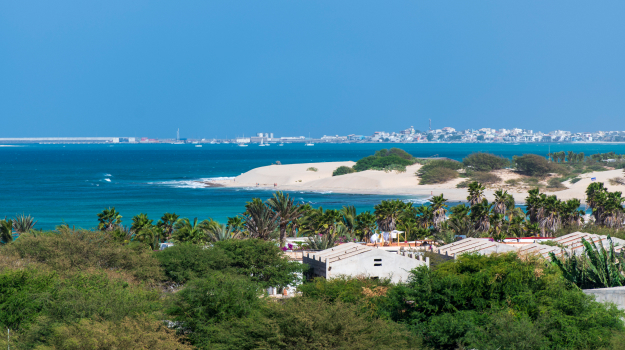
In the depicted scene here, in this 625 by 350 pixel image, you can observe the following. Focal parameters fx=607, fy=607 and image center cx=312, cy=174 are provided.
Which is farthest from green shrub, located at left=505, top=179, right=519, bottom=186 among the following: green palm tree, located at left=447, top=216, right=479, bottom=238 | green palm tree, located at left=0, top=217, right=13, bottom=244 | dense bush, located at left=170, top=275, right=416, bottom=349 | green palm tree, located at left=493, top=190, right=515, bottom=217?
dense bush, located at left=170, top=275, right=416, bottom=349

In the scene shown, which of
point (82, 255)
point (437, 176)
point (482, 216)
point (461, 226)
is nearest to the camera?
point (82, 255)

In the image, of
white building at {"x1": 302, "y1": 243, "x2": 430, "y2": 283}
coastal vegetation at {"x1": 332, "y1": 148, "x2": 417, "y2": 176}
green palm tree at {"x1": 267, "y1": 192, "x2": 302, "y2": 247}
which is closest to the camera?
white building at {"x1": 302, "y1": 243, "x2": 430, "y2": 283}

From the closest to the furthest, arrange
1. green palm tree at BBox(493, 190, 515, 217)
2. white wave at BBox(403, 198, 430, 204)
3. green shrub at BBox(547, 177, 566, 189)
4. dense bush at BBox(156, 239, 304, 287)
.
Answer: dense bush at BBox(156, 239, 304, 287)
green palm tree at BBox(493, 190, 515, 217)
white wave at BBox(403, 198, 430, 204)
green shrub at BBox(547, 177, 566, 189)

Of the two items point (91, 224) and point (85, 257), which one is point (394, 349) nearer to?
point (85, 257)

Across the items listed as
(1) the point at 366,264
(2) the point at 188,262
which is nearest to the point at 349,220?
(1) the point at 366,264

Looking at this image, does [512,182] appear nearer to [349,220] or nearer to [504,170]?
[504,170]

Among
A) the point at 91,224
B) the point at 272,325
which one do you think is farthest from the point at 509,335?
the point at 91,224

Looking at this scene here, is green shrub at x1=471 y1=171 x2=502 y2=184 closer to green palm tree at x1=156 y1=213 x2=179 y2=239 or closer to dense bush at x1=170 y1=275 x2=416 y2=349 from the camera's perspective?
green palm tree at x1=156 y1=213 x2=179 y2=239
